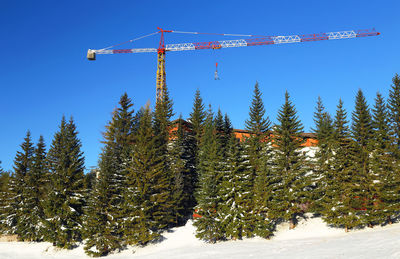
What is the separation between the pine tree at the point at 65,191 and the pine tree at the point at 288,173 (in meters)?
25.0

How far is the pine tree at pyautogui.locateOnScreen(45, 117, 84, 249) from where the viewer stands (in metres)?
38.8

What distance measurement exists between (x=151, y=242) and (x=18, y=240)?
76.6ft

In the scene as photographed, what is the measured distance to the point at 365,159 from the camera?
3803 centimetres

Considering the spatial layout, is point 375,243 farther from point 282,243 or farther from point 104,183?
point 104,183

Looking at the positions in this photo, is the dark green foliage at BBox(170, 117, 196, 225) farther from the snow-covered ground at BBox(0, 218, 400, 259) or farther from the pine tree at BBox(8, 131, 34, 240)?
the pine tree at BBox(8, 131, 34, 240)

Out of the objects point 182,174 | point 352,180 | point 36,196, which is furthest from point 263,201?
point 36,196

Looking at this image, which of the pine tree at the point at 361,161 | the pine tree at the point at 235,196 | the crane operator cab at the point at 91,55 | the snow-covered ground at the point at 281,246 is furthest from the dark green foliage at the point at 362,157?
the crane operator cab at the point at 91,55

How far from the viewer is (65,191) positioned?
135 feet

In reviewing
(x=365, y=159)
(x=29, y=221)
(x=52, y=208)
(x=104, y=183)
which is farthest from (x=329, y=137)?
(x=29, y=221)

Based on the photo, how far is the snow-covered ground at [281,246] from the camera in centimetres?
2547

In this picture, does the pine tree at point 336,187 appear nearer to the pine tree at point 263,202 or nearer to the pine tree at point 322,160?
the pine tree at point 322,160

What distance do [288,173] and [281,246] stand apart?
10917mm

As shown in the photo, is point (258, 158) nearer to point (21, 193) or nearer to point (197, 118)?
point (197, 118)

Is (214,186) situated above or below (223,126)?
below
